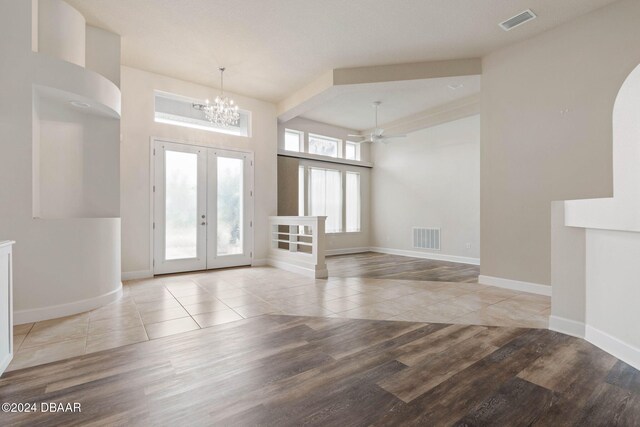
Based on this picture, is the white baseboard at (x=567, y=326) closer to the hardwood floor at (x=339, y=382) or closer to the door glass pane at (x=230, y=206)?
the hardwood floor at (x=339, y=382)

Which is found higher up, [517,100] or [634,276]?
[517,100]

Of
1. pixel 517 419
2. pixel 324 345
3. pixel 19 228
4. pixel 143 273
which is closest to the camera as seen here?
pixel 517 419

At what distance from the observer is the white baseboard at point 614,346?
2.17m

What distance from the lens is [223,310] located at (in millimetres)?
3492

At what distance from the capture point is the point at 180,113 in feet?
18.9

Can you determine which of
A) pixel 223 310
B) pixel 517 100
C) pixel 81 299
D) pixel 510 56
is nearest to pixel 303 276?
pixel 223 310

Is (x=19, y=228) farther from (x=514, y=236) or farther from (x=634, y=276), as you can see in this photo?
(x=514, y=236)

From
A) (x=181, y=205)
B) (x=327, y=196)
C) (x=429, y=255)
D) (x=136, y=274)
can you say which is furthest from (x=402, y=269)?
(x=136, y=274)

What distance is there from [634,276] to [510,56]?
3666 mm

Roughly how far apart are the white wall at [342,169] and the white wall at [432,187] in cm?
22

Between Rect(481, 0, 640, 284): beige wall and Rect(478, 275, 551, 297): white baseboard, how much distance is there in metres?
0.07

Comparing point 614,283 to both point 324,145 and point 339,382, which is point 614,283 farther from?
point 324,145

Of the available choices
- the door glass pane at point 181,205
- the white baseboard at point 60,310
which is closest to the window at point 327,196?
the door glass pane at point 181,205

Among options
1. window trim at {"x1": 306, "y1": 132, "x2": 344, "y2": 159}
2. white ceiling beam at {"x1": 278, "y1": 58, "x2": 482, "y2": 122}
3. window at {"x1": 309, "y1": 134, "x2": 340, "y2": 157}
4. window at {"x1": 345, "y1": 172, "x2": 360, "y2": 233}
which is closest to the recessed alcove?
white ceiling beam at {"x1": 278, "y1": 58, "x2": 482, "y2": 122}
